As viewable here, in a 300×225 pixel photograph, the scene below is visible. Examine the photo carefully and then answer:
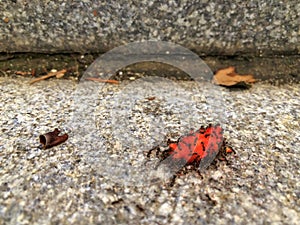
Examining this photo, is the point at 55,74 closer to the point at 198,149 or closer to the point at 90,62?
the point at 90,62

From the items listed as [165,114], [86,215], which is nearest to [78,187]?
[86,215]

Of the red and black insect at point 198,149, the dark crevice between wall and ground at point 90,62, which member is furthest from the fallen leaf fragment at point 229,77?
the red and black insect at point 198,149

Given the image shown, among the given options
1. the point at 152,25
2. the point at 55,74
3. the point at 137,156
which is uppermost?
the point at 152,25

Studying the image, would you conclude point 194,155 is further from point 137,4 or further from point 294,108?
point 137,4

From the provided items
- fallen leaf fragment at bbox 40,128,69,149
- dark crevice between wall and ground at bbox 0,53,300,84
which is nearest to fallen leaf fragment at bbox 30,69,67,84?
dark crevice between wall and ground at bbox 0,53,300,84

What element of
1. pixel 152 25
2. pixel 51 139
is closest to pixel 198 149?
pixel 51 139

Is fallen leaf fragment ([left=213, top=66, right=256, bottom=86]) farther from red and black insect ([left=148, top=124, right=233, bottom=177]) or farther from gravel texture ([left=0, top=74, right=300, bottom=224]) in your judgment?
red and black insect ([left=148, top=124, right=233, bottom=177])

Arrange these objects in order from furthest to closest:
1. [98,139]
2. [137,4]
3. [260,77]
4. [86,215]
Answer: [260,77], [137,4], [98,139], [86,215]
